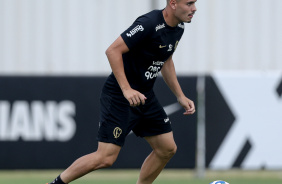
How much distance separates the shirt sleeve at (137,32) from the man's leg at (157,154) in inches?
42.7

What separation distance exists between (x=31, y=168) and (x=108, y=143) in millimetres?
3612

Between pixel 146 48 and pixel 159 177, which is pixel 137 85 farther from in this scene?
pixel 159 177

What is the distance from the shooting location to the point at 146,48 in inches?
282

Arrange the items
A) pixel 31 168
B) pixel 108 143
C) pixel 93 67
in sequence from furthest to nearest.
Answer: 1. pixel 93 67
2. pixel 31 168
3. pixel 108 143

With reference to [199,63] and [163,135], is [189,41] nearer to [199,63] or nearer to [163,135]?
[199,63]

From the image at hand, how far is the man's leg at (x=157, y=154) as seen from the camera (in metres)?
7.53

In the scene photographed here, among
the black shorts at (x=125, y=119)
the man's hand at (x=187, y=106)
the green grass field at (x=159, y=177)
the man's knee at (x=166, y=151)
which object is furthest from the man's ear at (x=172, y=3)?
the green grass field at (x=159, y=177)

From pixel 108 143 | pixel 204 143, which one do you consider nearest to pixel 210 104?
pixel 204 143

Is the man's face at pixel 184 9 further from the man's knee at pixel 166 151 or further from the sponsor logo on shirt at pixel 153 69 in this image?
the man's knee at pixel 166 151

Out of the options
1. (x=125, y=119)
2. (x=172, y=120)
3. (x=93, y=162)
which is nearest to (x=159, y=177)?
(x=172, y=120)

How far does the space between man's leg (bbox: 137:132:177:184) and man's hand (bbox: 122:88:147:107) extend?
32.4 inches

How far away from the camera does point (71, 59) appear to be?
1465 centimetres

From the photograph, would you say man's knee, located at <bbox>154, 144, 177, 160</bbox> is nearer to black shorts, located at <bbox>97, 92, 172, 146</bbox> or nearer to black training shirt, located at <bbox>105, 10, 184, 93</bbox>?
black shorts, located at <bbox>97, 92, 172, 146</bbox>

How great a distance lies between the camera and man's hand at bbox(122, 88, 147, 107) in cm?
677
